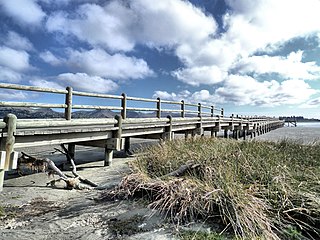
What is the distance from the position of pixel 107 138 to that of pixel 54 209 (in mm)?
3771

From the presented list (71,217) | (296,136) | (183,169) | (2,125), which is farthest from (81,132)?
(296,136)

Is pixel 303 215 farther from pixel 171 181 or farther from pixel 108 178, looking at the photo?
pixel 108 178

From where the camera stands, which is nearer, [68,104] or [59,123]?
[59,123]

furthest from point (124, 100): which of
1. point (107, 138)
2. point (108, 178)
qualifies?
point (108, 178)

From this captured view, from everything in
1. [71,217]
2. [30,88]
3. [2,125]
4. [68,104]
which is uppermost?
[30,88]

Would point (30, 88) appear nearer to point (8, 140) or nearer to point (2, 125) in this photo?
point (2, 125)

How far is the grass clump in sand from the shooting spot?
11.2 ft

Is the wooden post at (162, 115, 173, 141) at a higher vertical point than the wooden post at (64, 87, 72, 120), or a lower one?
lower

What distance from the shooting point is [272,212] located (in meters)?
3.66

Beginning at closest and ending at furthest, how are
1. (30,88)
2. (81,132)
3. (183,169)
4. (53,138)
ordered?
(183,169) < (30,88) < (53,138) < (81,132)

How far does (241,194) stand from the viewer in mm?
3740

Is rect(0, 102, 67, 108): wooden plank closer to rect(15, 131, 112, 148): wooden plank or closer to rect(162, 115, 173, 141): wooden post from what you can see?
rect(15, 131, 112, 148): wooden plank

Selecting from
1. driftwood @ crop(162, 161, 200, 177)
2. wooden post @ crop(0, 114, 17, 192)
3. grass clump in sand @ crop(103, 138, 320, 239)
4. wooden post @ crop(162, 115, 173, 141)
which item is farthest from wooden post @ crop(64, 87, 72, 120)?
wooden post @ crop(162, 115, 173, 141)

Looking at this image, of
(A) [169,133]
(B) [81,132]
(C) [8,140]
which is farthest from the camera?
(A) [169,133]
